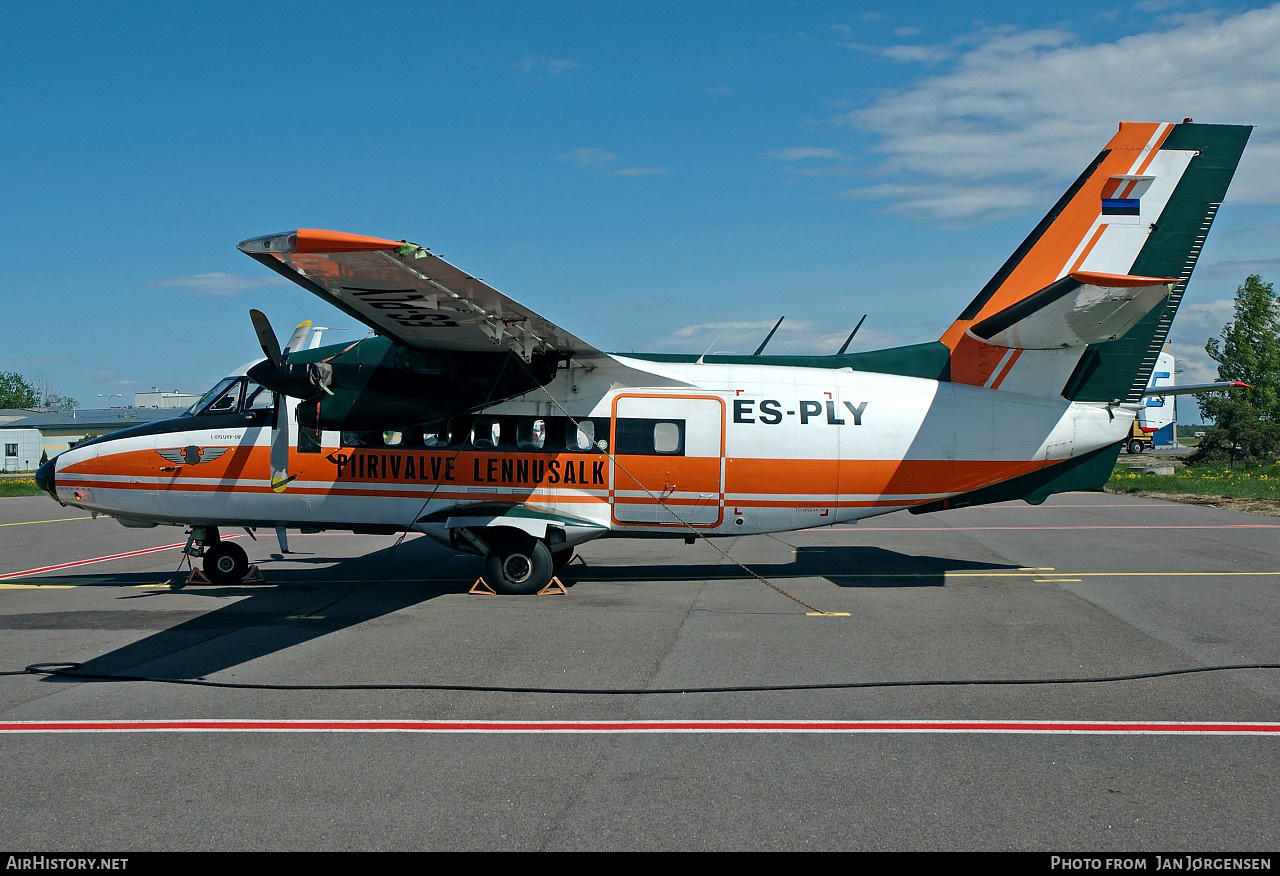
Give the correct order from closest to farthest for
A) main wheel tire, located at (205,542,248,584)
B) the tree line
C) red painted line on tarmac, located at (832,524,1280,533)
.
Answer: main wheel tire, located at (205,542,248,584) → red painted line on tarmac, located at (832,524,1280,533) → the tree line

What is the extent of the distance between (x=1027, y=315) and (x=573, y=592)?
23.8ft

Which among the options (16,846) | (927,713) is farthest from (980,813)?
(16,846)

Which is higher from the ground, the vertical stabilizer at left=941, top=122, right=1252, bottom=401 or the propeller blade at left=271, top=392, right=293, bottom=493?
the vertical stabilizer at left=941, top=122, right=1252, bottom=401

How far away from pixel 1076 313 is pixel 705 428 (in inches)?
201

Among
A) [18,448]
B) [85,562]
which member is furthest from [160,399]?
[85,562]

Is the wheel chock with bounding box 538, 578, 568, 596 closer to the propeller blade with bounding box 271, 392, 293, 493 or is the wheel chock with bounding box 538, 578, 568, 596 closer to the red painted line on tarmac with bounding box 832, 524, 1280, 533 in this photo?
the propeller blade with bounding box 271, 392, 293, 493

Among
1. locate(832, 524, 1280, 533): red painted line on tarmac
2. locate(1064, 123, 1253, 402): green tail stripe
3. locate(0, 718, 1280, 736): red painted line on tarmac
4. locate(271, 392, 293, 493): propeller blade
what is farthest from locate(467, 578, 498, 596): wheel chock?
locate(832, 524, 1280, 533): red painted line on tarmac

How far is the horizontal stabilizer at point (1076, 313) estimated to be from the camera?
31.3ft

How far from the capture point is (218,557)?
1379cm

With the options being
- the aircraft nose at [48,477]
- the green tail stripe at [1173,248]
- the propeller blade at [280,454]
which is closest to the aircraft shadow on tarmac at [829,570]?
the green tail stripe at [1173,248]

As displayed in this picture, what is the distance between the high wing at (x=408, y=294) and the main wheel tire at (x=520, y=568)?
277cm

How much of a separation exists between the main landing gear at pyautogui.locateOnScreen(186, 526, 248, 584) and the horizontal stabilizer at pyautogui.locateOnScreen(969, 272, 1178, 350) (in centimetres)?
1178

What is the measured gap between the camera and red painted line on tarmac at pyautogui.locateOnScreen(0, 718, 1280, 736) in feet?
21.4

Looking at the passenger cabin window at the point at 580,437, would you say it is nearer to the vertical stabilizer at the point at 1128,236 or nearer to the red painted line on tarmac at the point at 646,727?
the vertical stabilizer at the point at 1128,236
